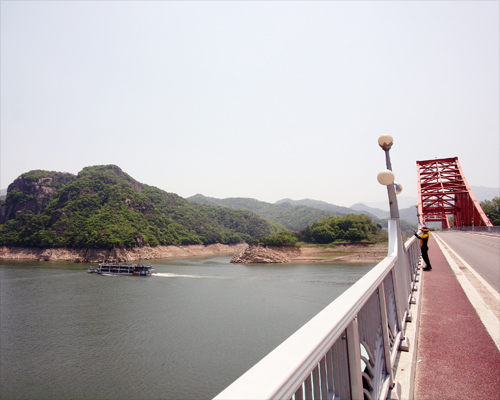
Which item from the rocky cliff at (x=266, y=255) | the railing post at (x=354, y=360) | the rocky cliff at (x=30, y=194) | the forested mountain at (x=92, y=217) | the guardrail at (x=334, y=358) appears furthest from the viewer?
the rocky cliff at (x=30, y=194)

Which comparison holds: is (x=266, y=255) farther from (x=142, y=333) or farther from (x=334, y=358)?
(x=334, y=358)

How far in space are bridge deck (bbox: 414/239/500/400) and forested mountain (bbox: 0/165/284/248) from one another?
66.9 m

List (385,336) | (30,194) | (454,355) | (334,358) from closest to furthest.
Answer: (334,358), (385,336), (454,355), (30,194)

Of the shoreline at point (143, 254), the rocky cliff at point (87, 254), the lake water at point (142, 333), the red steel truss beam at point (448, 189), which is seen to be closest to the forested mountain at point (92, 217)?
the rocky cliff at point (87, 254)

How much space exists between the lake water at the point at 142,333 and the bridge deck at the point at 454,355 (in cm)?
1057

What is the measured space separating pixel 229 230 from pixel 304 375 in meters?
110

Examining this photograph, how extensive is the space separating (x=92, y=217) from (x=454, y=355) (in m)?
81.7

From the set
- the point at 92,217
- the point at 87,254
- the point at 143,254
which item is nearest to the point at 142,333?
the point at 143,254

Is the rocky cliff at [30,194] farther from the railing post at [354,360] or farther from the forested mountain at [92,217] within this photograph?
the railing post at [354,360]

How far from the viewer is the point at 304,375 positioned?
1.04 meters

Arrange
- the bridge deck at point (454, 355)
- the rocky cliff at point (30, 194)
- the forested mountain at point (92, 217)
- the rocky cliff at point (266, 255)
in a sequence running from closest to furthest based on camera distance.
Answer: the bridge deck at point (454, 355) < the rocky cliff at point (266, 255) < the forested mountain at point (92, 217) < the rocky cliff at point (30, 194)

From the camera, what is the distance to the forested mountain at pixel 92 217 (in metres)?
67.3

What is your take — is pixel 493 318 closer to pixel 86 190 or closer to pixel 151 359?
pixel 151 359

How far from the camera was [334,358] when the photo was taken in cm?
156
